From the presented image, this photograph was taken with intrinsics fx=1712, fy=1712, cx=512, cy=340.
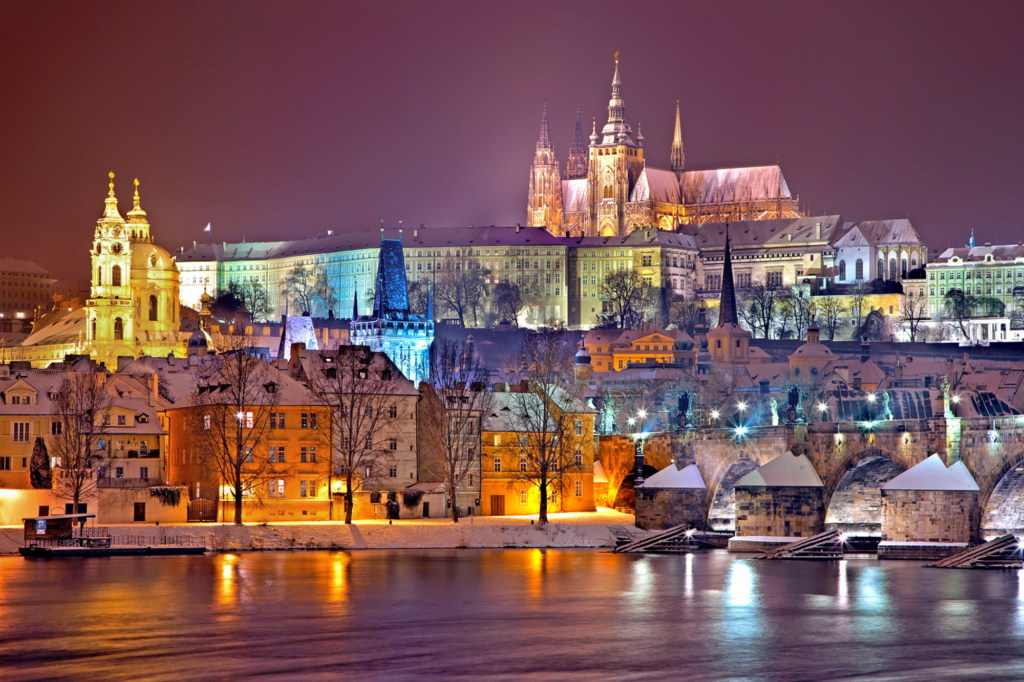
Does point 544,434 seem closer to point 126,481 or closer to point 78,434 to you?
point 126,481

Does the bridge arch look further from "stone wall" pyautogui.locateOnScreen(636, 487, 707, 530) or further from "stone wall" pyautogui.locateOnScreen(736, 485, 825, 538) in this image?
"stone wall" pyautogui.locateOnScreen(636, 487, 707, 530)

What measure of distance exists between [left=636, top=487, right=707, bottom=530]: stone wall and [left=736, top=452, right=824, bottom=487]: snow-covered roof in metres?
4.71

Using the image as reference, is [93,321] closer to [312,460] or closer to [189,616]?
[312,460]

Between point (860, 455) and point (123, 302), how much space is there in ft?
308

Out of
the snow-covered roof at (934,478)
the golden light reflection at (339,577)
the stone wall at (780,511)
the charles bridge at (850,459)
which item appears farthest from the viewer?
the stone wall at (780,511)

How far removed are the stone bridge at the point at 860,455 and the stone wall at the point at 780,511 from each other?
63 cm

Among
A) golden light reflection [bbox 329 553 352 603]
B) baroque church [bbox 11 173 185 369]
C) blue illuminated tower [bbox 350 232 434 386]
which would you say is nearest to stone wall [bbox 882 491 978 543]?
golden light reflection [bbox 329 553 352 603]

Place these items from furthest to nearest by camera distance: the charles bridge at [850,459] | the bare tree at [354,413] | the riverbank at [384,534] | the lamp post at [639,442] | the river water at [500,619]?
the lamp post at [639,442]
the bare tree at [354,413]
the riverbank at [384,534]
the charles bridge at [850,459]
the river water at [500,619]

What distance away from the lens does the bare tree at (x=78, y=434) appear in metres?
71.2

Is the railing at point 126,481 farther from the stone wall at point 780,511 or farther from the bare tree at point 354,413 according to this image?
the stone wall at point 780,511

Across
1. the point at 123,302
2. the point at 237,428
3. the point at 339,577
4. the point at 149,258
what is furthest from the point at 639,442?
the point at 149,258

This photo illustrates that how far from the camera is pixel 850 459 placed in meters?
67.1

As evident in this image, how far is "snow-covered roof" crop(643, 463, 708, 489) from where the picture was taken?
74.1 metres

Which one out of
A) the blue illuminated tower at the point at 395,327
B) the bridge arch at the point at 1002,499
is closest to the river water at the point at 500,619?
the bridge arch at the point at 1002,499
